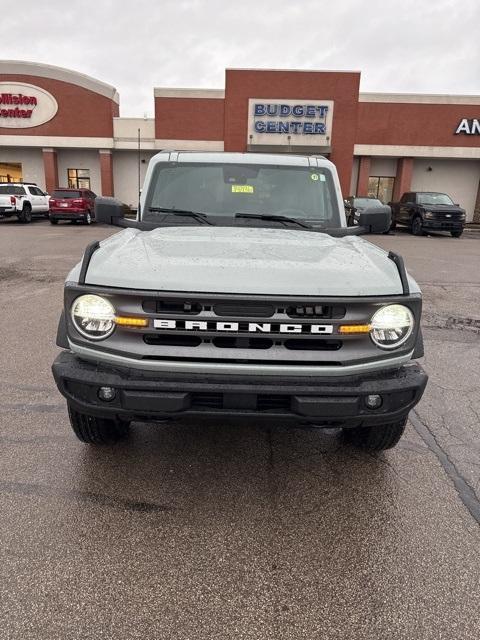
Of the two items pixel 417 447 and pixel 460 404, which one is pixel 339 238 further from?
pixel 460 404

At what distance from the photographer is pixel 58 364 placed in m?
2.43

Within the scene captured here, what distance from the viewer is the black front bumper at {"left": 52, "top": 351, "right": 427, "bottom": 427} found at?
2270 millimetres

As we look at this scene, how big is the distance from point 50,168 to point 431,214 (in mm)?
23050

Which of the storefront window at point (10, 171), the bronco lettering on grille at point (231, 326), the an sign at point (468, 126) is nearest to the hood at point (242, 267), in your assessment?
the bronco lettering on grille at point (231, 326)

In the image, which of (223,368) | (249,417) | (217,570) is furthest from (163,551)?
(223,368)

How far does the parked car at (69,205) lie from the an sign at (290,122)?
35.0ft

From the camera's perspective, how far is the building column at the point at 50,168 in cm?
2941

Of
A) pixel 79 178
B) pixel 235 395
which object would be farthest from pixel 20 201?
pixel 235 395

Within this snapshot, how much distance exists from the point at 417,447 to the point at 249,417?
1.65 meters

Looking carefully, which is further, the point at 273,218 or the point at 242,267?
the point at 273,218

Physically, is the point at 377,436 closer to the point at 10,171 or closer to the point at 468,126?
the point at 468,126

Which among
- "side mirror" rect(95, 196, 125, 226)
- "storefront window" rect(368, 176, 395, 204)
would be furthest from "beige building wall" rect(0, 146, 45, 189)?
"side mirror" rect(95, 196, 125, 226)

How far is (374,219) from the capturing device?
3588mm

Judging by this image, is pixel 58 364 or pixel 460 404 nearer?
pixel 58 364
